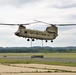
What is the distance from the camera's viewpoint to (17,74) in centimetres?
5109

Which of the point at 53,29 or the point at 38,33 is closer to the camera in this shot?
the point at 38,33

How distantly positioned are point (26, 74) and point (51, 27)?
3149cm

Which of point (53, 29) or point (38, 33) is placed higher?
point (53, 29)

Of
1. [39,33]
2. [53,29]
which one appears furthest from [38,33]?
[53,29]

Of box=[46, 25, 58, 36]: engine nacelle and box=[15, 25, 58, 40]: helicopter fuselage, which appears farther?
box=[46, 25, 58, 36]: engine nacelle

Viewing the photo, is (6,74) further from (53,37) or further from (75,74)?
(53,37)

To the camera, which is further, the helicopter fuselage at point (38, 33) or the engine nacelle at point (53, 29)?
the engine nacelle at point (53, 29)

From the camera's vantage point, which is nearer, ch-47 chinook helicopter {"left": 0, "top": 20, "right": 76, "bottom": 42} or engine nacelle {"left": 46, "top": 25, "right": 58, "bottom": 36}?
ch-47 chinook helicopter {"left": 0, "top": 20, "right": 76, "bottom": 42}

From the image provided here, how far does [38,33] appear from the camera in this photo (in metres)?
78.7

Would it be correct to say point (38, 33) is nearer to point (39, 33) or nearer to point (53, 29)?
point (39, 33)

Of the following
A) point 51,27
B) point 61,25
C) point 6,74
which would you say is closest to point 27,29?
point 51,27

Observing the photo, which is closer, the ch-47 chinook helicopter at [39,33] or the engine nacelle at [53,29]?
the ch-47 chinook helicopter at [39,33]

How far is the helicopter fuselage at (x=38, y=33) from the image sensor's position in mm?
75750

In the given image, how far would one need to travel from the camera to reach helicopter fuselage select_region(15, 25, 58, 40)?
75750 millimetres
